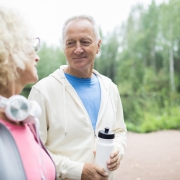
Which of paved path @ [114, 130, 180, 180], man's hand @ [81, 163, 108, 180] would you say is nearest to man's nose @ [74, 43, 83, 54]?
man's hand @ [81, 163, 108, 180]

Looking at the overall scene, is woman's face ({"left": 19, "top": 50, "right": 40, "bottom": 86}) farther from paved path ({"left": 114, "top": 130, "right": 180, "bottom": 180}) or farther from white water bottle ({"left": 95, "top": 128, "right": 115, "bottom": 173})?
paved path ({"left": 114, "top": 130, "right": 180, "bottom": 180})

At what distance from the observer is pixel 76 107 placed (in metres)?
1.82

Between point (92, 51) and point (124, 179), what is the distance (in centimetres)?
382

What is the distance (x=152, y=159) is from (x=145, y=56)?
82.0ft

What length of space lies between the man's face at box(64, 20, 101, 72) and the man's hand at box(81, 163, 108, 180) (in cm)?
76

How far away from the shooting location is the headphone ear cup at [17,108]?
0.99 meters

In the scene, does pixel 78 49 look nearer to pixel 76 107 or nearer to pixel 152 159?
pixel 76 107

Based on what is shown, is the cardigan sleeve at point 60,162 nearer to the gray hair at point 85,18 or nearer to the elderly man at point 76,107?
the elderly man at point 76,107

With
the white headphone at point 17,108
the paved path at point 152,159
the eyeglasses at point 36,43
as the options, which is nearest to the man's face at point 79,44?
the eyeglasses at point 36,43

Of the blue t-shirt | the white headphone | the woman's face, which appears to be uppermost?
Answer: the woman's face

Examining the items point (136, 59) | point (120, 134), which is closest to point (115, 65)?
point (136, 59)

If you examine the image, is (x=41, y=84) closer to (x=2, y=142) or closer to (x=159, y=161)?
(x=2, y=142)

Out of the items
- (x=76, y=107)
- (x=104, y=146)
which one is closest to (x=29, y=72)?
(x=104, y=146)

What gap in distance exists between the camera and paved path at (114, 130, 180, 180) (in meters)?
5.12
